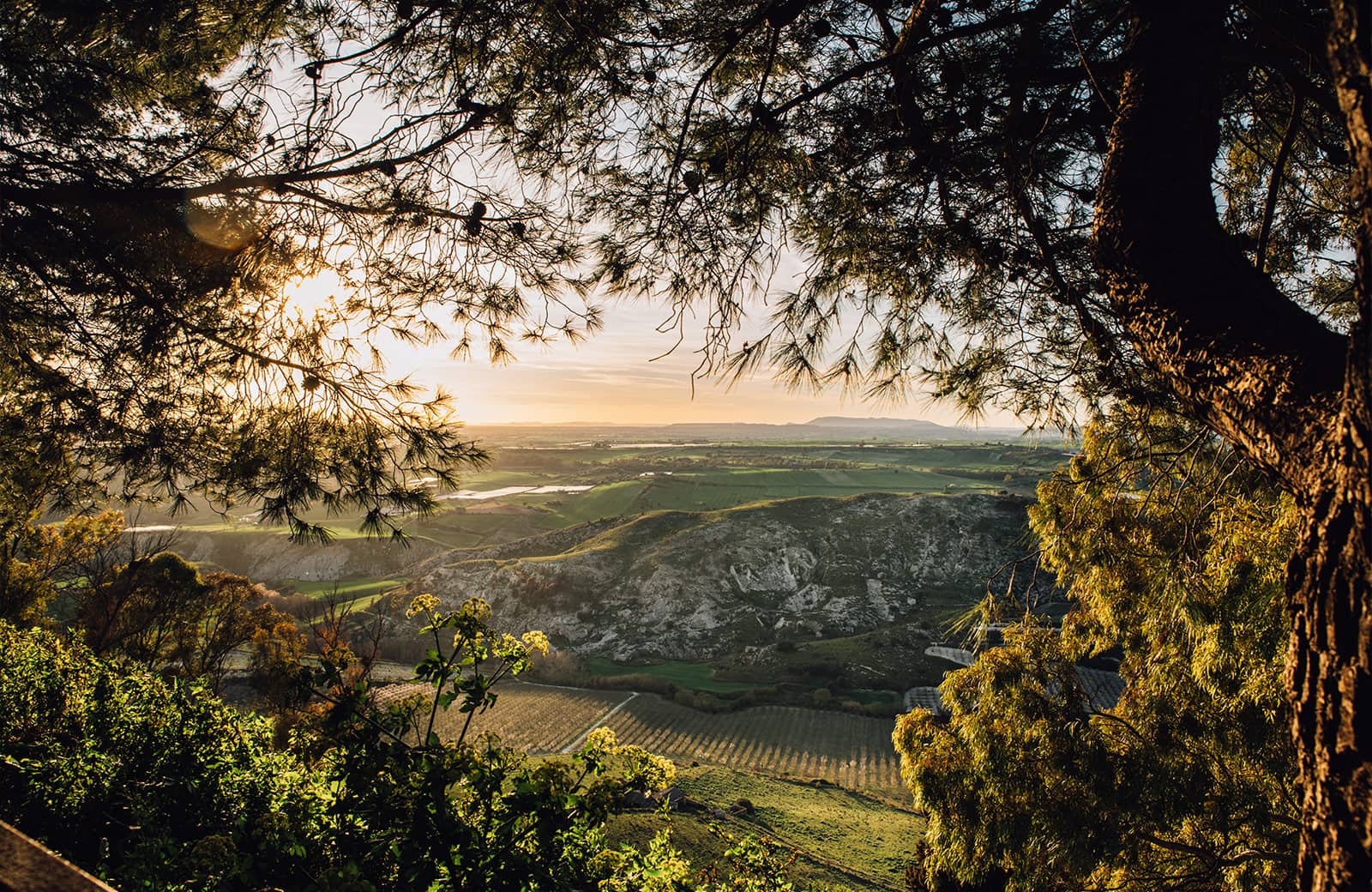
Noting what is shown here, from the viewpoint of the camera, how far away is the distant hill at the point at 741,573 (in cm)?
5541

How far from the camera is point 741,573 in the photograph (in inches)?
2451

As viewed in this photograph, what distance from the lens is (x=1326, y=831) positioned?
984 millimetres

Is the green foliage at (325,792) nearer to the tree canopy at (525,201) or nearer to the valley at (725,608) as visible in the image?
the tree canopy at (525,201)

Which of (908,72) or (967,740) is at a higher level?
(908,72)

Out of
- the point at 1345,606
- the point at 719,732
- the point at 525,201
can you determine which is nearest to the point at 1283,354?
the point at 1345,606

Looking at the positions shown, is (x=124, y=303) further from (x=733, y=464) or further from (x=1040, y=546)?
(x=733, y=464)

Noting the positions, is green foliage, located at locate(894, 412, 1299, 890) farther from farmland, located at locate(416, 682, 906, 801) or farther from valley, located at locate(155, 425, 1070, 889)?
farmland, located at locate(416, 682, 906, 801)

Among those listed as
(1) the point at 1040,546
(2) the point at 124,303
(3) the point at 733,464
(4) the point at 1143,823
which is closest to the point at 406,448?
(2) the point at 124,303

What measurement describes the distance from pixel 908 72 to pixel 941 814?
6.36 metres

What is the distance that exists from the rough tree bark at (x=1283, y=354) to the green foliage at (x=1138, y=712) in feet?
7.86

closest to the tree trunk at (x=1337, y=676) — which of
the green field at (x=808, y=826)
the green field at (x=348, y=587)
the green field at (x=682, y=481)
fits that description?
the green field at (x=808, y=826)

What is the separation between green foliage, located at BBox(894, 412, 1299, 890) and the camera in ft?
12.9

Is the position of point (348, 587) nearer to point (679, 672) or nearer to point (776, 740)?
point (679, 672)

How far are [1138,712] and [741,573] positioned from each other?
191 feet
